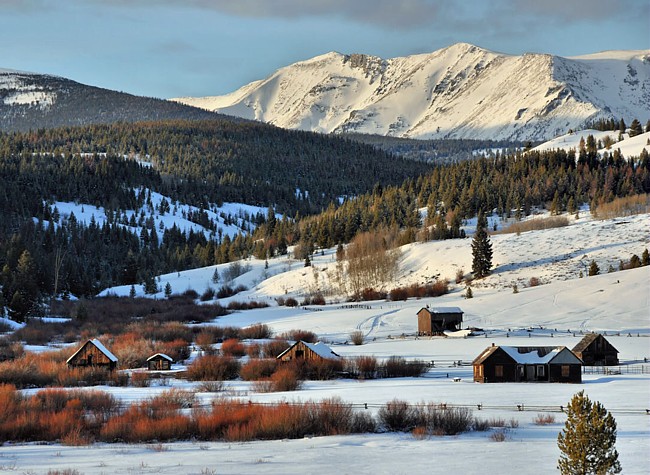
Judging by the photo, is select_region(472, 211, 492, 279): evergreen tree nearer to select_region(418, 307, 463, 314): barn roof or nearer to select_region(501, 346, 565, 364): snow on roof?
select_region(418, 307, 463, 314): barn roof

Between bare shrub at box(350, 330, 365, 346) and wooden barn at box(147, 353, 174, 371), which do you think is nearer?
wooden barn at box(147, 353, 174, 371)

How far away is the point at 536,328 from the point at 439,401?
38028mm

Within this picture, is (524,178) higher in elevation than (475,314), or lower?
higher

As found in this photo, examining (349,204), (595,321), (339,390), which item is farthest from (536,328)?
(349,204)

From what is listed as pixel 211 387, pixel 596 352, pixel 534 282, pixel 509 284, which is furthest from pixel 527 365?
pixel 509 284

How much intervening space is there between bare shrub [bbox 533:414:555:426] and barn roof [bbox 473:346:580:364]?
58.5 feet

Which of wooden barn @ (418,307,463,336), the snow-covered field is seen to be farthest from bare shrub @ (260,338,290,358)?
wooden barn @ (418,307,463,336)

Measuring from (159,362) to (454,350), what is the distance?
23.2 metres

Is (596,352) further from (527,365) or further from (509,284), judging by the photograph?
(509,284)

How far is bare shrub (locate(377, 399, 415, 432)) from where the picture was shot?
114 feet

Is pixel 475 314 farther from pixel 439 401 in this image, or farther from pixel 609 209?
pixel 609 209

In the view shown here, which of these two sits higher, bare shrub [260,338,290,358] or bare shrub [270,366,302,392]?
bare shrub [260,338,290,358]

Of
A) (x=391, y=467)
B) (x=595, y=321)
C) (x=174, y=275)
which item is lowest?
(x=391, y=467)

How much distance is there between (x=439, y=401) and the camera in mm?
41469
